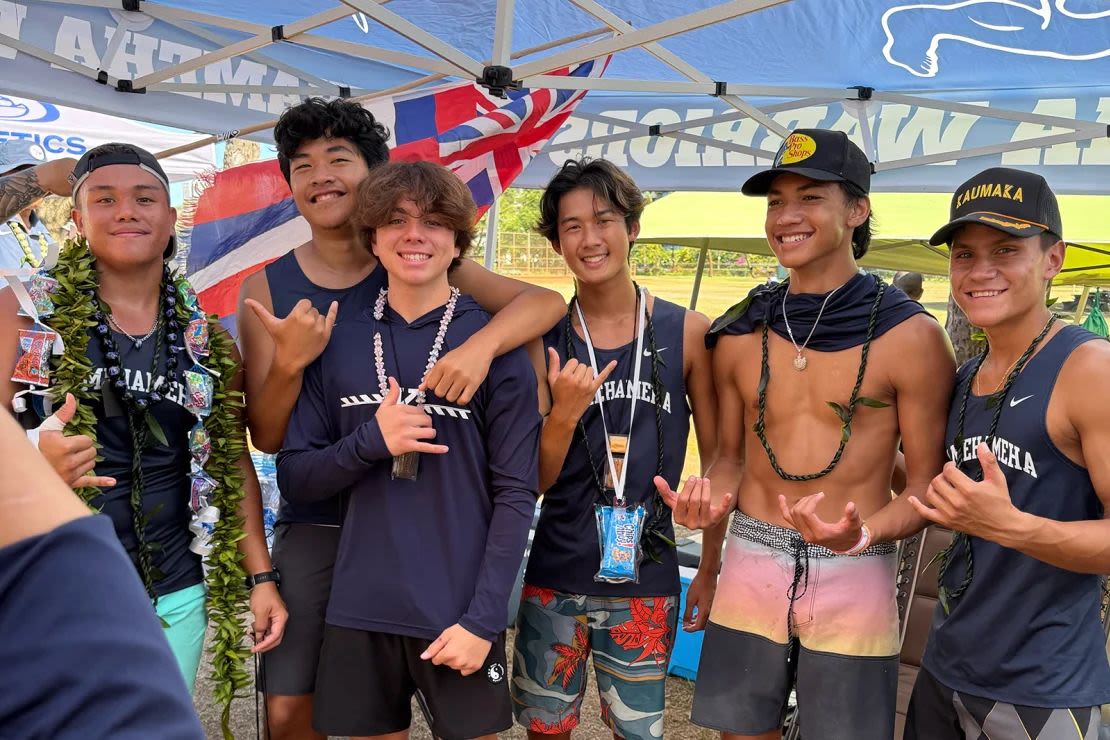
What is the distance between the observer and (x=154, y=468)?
7.55 feet

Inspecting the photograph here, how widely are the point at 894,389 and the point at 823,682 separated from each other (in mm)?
847

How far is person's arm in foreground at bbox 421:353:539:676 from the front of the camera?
84.3 inches

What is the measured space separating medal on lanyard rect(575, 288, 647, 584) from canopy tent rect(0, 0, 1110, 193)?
158 cm

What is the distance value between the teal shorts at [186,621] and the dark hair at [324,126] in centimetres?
132

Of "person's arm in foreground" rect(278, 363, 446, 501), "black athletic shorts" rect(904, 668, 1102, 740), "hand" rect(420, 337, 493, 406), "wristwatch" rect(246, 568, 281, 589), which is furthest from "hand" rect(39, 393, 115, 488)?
"black athletic shorts" rect(904, 668, 1102, 740)

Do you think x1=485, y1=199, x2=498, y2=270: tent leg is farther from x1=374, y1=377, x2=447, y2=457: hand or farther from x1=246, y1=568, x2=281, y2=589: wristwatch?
x1=374, y1=377, x2=447, y2=457: hand

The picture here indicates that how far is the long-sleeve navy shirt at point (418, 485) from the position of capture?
2188mm

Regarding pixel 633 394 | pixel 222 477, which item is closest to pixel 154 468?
pixel 222 477

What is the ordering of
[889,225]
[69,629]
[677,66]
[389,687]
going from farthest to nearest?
[889,225]
[677,66]
[389,687]
[69,629]

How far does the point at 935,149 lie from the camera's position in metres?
5.20

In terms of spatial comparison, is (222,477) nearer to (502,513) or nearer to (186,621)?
(186,621)

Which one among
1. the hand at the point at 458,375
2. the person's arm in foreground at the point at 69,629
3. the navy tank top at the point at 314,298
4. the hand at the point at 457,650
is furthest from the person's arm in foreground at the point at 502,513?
the person's arm in foreground at the point at 69,629

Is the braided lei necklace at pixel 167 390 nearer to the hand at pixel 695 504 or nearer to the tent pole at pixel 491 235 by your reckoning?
the hand at pixel 695 504

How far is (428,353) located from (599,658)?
1139 millimetres
